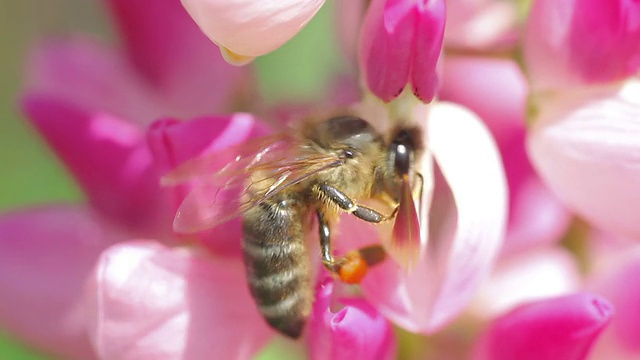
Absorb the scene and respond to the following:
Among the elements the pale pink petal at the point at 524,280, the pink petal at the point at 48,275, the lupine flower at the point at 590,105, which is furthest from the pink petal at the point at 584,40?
the pink petal at the point at 48,275

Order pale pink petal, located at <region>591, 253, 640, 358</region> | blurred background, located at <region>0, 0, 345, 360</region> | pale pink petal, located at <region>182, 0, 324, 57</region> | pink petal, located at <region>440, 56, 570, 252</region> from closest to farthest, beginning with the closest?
1. pale pink petal, located at <region>182, 0, 324, 57</region>
2. pale pink petal, located at <region>591, 253, 640, 358</region>
3. pink petal, located at <region>440, 56, 570, 252</region>
4. blurred background, located at <region>0, 0, 345, 360</region>

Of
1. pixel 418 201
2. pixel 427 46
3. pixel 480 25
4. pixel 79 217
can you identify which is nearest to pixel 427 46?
pixel 427 46

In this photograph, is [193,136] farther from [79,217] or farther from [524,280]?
[524,280]

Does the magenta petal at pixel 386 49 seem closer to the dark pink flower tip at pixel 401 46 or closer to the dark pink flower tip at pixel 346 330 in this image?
the dark pink flower tip at pixel 401 46

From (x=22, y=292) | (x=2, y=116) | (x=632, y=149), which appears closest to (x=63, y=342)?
(x=22, y=292)

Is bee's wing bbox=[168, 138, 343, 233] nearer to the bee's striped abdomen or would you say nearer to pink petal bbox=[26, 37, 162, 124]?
the bee's striped abdomen

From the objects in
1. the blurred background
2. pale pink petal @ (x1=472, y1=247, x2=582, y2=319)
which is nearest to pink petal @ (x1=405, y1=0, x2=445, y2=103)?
pale pink petal @ (x1=472, y1=247, x2=582, y2=319)
